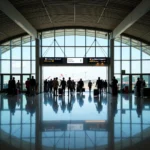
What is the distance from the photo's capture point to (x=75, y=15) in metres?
25.8

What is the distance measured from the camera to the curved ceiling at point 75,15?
67.0ft

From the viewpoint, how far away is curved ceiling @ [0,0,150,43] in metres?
20.4

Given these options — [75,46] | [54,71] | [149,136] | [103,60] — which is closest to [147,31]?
[103,60]

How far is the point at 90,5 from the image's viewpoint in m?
21.7

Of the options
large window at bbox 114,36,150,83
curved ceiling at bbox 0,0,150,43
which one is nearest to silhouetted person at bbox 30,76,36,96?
curved ceiling at bbox 0,0,150,43

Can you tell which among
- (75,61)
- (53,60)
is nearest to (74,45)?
(75,61)

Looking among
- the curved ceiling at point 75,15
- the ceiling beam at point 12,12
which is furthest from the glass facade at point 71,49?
the ceiling beam at point 12,12

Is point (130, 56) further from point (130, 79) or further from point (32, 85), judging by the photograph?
point (32, 85)

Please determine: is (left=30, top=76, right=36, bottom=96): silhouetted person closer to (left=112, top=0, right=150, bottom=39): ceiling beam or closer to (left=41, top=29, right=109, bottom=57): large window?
(left=41, top=29, right=109, bottom=57): large window

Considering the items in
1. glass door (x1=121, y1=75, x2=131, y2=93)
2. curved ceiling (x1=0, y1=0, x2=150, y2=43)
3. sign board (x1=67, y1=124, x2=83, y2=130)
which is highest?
curved ceiling (x1=0, y1=0, x2=150, y2=43)

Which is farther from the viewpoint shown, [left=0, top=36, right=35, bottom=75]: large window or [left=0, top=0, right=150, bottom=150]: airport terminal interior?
[left=0, top=36, right=35, bottom=75]: large window

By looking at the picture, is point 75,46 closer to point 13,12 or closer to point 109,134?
point 13,12

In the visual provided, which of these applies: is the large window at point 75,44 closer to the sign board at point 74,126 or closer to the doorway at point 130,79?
the doorway at point 130,79

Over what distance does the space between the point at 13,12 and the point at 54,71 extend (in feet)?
56.2
